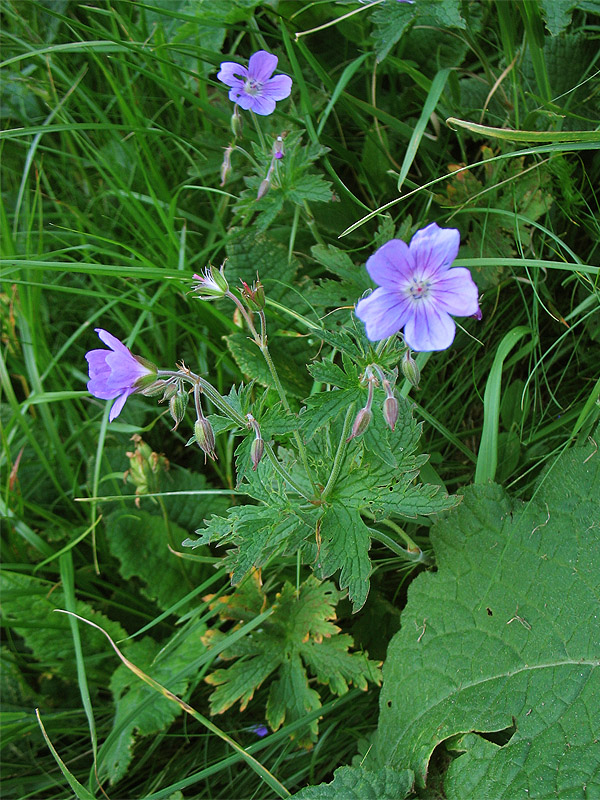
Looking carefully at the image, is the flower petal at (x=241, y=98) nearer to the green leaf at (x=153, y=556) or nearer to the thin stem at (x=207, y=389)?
the thin stem at (x=207, y=389)

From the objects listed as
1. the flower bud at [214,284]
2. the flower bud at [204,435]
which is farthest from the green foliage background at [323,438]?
the flower bud at [214,284]

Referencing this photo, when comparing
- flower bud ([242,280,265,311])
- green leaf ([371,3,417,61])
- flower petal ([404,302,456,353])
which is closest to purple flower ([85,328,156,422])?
flower bud ([242,280,265,311])

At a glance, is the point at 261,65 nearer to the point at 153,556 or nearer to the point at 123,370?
the point at 123,370

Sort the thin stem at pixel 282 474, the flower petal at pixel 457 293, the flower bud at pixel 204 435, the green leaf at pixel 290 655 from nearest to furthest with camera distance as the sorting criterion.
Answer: the flower petal at pixel 457 293, the flower bud at pixel 204 435, the thin stem at pixel 282 474, the green leaf at pixel 290 655

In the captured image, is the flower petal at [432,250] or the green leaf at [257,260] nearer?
the flower petal at [432,250]

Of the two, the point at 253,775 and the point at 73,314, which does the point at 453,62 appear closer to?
the point at 73,314
